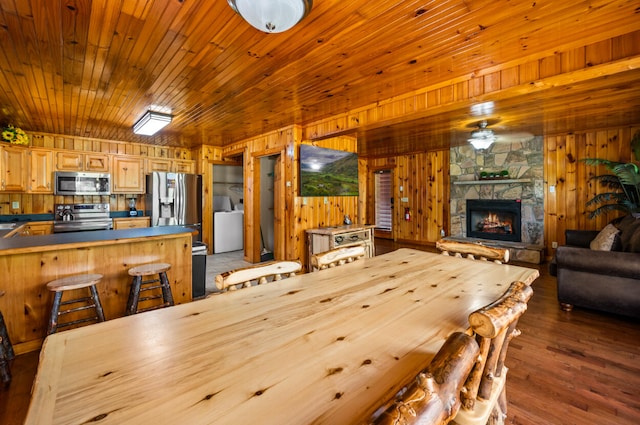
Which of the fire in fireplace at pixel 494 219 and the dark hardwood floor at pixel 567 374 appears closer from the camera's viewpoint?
the dark hardwood floor at pixel 567 374

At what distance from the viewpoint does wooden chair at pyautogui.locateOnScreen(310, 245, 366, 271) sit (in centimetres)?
179

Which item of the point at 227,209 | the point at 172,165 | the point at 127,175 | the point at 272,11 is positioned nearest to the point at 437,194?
the point at 227,209

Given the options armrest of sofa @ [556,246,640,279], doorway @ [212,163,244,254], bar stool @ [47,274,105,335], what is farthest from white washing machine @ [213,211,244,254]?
armrest of sofa @ [556,246,640,279]

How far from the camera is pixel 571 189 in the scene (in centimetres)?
513

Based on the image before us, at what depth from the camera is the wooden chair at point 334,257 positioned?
5.86 ft

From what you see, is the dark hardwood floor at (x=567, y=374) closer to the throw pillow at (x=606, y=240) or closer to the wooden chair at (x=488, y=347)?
the throw pillow at (x=606, y=240)

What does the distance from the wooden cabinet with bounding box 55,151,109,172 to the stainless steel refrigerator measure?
75 centimetres

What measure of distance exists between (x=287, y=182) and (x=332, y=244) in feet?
4.10

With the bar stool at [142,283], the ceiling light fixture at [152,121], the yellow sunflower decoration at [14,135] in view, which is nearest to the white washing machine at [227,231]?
the ceiling light fixture at [152,121]

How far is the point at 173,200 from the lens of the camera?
5457mm

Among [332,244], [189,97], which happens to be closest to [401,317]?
[332,244]

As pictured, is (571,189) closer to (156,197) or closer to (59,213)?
(156,197)

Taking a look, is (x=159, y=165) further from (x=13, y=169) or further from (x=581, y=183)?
(x=581, y=183)

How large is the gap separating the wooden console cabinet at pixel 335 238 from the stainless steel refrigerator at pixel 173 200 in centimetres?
233
